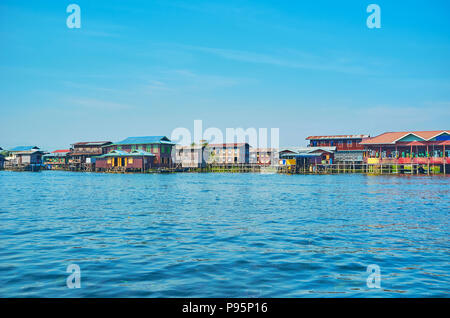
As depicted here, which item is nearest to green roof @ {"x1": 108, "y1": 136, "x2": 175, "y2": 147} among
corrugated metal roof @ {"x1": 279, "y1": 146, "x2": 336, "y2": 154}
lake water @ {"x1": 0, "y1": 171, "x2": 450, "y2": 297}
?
corrugated metal roof @ {"x1": 279, "y1": 146, "x2": 336, "y2": 154}

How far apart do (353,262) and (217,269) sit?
3.62 m

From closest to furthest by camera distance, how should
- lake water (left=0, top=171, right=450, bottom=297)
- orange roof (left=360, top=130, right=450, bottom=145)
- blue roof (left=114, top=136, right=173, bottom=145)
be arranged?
1. lake water (left=0, top=171, right=450, bottom=297)
2. orange roof (left=360, top=130, right=450, bottom=145)
3. blue roof (left=114, top=136, right=173, bottom=145)

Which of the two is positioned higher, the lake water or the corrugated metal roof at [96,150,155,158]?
the corrugated metal roof at [96,150,155,158]

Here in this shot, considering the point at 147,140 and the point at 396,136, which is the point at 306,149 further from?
the point at 147,140

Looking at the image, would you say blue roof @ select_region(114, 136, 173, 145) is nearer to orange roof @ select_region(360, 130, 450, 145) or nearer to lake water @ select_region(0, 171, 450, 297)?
orange roof @ select_region(360, 130, 450, 145)

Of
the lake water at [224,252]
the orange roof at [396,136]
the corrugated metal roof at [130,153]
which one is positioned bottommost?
the lake water at [224,252]

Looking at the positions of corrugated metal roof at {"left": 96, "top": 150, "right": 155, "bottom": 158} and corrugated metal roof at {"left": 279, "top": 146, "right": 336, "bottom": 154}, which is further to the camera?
corrugated metal roof at {"left": 96, "top": 150, "right": 155, "bottom": 158}

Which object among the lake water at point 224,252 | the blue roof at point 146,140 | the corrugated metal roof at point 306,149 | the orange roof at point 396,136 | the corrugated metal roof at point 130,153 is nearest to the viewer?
the lake water at point 224,252

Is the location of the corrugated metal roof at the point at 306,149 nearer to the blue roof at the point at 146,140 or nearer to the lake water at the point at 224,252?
the blue roof at the point at 146,140

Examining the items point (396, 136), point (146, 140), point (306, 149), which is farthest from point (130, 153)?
point (396, 136)

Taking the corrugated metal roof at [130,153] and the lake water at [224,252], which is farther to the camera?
the corrugated metal roof at [130,153]

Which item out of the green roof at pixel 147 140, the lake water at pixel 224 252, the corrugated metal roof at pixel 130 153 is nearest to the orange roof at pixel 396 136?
the green roof at pixel 147 140

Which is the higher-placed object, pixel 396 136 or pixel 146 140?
pixel 146 140
